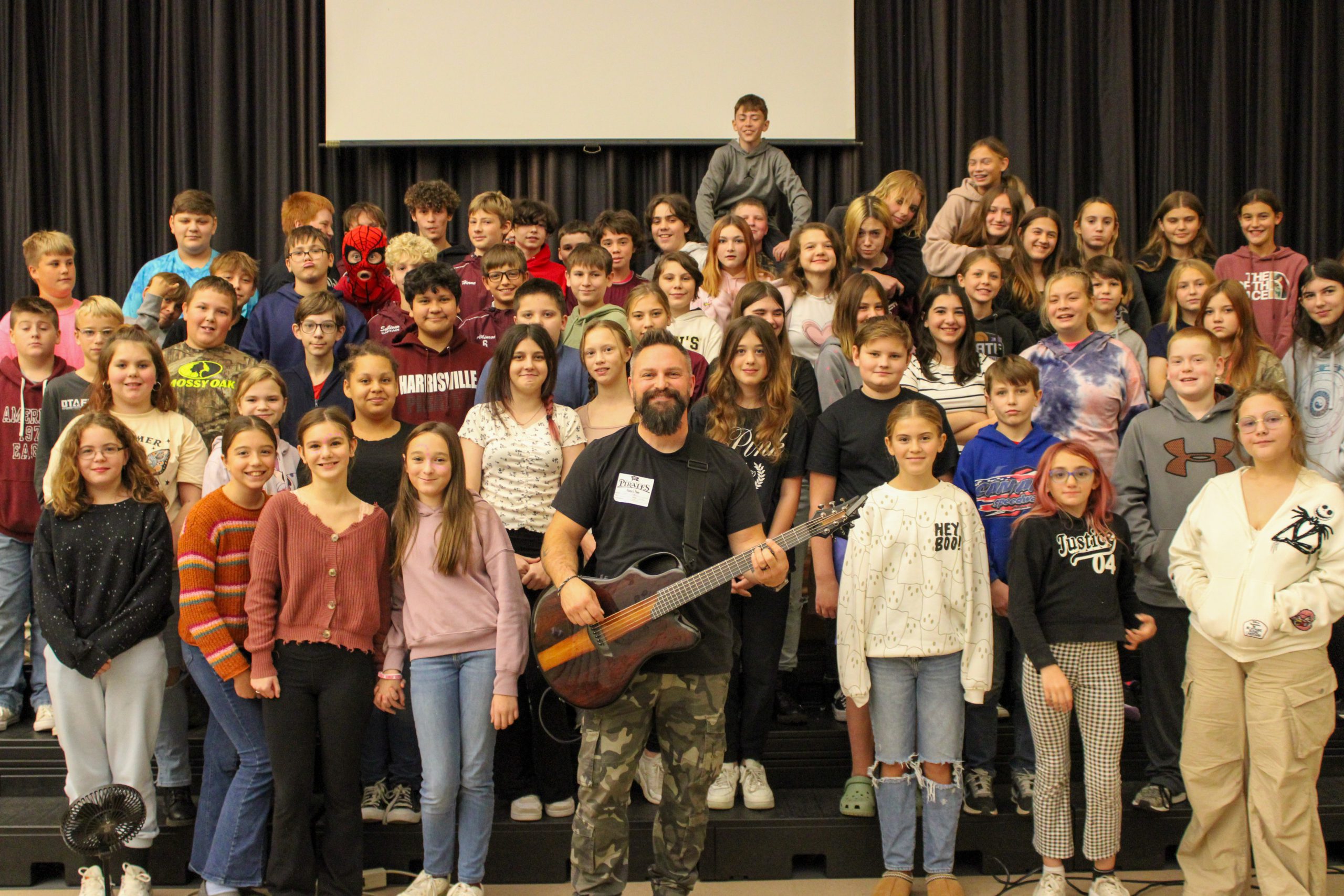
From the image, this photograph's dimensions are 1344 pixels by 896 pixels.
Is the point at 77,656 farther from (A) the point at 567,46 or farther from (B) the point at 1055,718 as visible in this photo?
(A) the point at 567,46

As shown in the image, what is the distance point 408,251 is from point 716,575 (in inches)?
113

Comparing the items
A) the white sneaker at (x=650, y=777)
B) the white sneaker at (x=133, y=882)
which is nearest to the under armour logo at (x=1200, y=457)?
the white sneaker at (x=650, y=777)

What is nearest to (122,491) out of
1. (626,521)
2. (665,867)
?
(626,521)

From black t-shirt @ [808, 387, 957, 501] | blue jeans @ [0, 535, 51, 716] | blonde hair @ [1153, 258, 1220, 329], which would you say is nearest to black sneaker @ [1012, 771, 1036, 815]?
black t-shirt @ [808, 387, 957, 501]

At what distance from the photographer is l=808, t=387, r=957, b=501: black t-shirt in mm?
3535

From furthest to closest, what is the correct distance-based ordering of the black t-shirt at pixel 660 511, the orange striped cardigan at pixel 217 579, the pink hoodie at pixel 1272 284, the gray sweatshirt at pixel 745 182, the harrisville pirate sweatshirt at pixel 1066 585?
the gray sweatshirt at pixel 745 182 → the pink hoodie at pixel 1272 284 → the harrisville pirate sweatshirt at pixel 1066 585 → the orange striped cardigan at pixel 217 579 → the black t-shirt at pixel 660 511

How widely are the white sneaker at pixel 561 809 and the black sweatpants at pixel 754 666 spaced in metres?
0.51

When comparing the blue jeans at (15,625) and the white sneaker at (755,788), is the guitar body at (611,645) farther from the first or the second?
the blue jeans at (15,625)

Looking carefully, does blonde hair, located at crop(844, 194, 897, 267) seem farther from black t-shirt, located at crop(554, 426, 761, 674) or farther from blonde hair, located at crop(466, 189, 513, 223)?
black t-shirt, located at crop(554, 426, 761, 674)

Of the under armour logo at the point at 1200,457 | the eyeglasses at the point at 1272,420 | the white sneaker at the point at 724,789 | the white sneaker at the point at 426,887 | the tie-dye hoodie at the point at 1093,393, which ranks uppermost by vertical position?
the tie-dye hoodie at the point at 1093,393

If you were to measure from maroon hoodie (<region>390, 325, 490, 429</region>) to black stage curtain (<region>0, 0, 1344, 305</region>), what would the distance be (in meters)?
3.28

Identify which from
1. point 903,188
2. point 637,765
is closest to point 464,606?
point 637,765

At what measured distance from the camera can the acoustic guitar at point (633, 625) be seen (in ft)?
8.92

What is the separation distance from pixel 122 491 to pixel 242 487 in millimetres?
415
